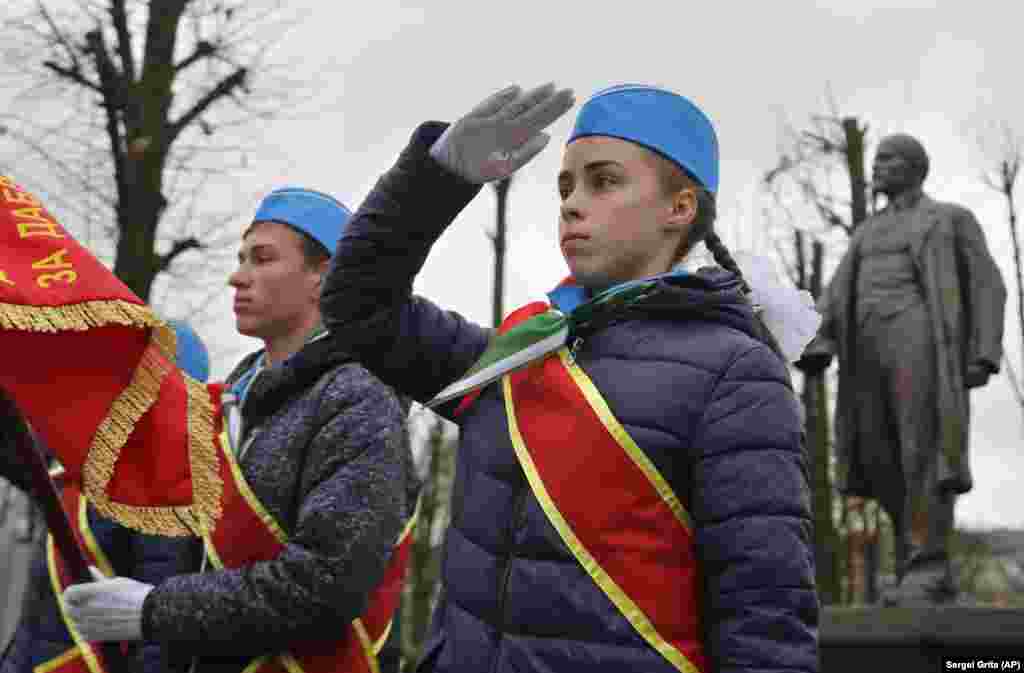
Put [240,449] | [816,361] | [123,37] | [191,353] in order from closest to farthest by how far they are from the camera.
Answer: [240,449]
[191,353]
[816,361]
[123,37]

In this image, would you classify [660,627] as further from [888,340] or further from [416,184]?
[888,340]

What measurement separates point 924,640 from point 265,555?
16.6 ft

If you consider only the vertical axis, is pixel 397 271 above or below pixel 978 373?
above

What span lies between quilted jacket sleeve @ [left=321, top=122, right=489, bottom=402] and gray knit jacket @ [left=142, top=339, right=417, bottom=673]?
1.35ft

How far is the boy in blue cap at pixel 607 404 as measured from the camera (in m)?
2.03

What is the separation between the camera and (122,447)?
246 cm

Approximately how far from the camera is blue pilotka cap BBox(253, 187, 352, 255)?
136 inches

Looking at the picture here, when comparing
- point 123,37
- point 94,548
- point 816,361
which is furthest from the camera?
point 123,37

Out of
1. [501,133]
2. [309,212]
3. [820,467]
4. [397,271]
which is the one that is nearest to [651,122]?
[501,133]

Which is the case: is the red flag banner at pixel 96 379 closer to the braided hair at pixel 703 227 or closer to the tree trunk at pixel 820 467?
the braided hair at pixel 703 227

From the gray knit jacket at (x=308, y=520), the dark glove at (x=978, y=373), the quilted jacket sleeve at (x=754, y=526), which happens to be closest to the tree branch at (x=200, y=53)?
the dark glove at (x=978, y=373)

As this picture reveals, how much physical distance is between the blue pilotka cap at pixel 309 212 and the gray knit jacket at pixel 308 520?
0.46m

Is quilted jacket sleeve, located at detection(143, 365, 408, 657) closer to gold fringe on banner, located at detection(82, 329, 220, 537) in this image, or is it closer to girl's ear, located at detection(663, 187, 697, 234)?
gold fringe on banner, located at detection(82, 329, 220, 537)

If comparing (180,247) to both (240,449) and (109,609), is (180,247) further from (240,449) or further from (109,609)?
(109,609)
